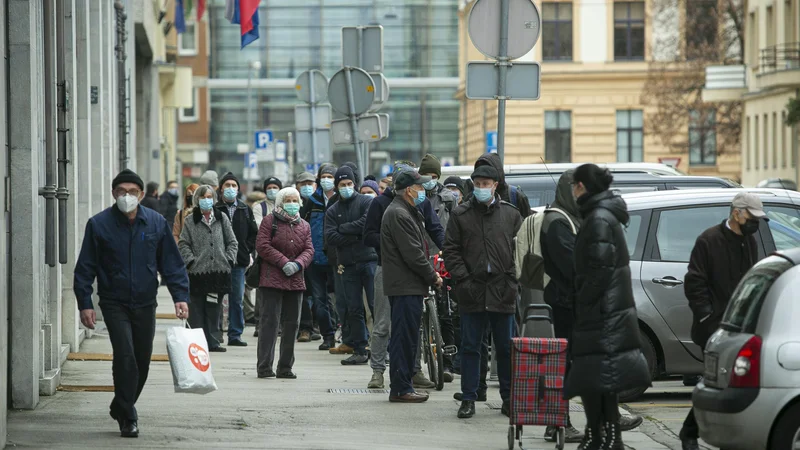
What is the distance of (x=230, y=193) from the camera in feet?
58.1

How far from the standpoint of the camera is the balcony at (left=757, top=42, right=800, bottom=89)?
4838 cm

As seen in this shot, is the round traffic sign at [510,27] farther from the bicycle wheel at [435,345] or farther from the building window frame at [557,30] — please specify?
the building window frame at [557,30]

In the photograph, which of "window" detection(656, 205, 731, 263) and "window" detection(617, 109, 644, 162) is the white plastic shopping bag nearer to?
"window" detection(656, 205, 731, 263)

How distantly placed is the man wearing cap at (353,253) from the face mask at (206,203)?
58.4 inches

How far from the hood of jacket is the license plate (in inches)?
36.3

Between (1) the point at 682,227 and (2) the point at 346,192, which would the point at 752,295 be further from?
(2) the point at 346,192

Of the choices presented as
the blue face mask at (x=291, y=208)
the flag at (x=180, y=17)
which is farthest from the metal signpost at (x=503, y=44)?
the flag at (x=180, y=17)

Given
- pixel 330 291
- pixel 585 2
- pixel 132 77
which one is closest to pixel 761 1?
pixel 585 2

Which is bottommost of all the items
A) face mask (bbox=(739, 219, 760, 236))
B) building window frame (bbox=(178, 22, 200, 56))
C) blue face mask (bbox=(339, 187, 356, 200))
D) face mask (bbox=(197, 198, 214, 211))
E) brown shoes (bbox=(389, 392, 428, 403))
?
brown shoes (bbox=(389, 392, 428, 403))

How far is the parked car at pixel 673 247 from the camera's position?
12320mm

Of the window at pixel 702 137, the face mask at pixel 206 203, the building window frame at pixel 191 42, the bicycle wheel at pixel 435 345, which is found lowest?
the bicycle wheel at pixel 435 345

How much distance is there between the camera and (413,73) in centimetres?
9338

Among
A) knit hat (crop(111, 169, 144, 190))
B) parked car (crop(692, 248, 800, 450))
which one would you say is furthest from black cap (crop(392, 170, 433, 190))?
parked car (crop(692, 248, 800, 450))

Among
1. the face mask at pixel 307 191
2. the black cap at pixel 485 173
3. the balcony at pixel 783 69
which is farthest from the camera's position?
the balcony at pixel 783 69
